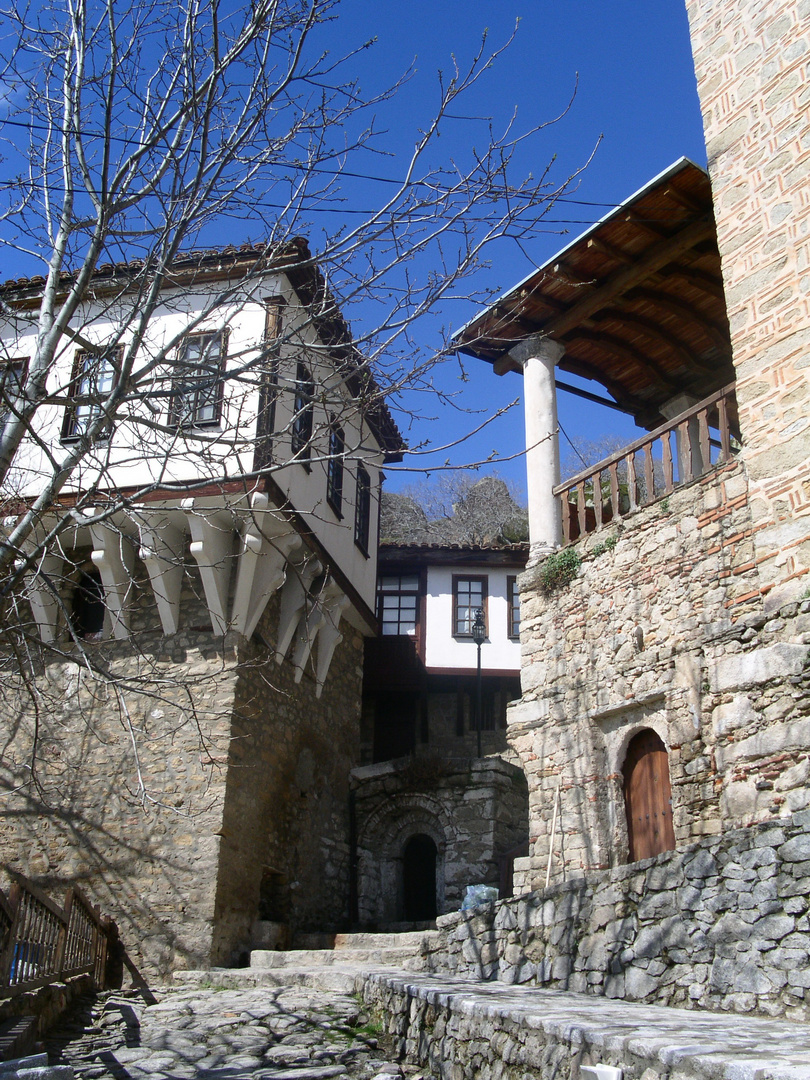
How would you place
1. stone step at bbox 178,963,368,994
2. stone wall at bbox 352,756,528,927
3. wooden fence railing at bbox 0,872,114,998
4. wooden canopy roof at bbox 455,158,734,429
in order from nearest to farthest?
1. wooden fence railing at bbox 0,872,114,998
2. stone step at bbox 178,963,368,994
3. wooden canopy roof at bbox 455,158,734,429
4. stone wall at bbox 352,756,528,927

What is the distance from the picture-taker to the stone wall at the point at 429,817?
1234 centimetres

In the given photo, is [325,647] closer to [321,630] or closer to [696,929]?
[321,630]

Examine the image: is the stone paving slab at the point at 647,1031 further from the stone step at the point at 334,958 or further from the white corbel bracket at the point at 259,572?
the white corbel bracket at the point at 259,572

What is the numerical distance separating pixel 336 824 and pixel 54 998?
5830 mm

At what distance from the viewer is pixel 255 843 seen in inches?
396

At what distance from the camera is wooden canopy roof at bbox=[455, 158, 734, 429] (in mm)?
7910

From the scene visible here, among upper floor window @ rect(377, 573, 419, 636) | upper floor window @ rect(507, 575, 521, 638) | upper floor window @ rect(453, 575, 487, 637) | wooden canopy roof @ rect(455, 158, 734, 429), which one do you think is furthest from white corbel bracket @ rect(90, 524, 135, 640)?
upper floor window @ rect(507, 575, 521, 638)

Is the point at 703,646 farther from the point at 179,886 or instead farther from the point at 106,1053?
the point at 179,886

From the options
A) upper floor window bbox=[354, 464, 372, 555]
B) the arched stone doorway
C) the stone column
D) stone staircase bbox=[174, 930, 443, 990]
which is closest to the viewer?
stone staircase bbox=[174, 930, 443, 990]

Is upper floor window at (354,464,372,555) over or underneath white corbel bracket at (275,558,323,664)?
over

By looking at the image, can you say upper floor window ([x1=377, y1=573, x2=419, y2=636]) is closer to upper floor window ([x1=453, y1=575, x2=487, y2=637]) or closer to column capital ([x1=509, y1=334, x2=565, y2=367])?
upper floor window ([x1=453, y1=575, x2=487, y2=637])

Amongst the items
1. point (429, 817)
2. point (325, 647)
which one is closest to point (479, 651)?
point (429, 817)

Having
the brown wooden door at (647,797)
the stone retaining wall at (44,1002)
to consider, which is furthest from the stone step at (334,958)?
the brown wooden door at (647,797)

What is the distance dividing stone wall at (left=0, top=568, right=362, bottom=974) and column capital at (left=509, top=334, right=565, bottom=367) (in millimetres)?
4267
